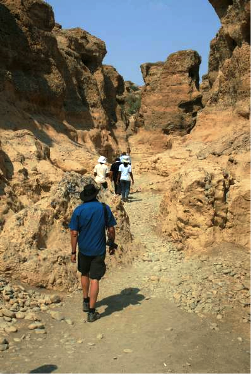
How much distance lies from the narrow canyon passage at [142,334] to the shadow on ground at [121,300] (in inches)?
0.5

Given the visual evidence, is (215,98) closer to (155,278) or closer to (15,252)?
(155,278)

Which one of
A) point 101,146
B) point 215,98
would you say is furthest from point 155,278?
point 101,146

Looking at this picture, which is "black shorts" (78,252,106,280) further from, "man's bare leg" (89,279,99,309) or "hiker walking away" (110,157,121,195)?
"hiker walking away" (110,157,121,195)

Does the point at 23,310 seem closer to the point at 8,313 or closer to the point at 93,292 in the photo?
the point at 8,313

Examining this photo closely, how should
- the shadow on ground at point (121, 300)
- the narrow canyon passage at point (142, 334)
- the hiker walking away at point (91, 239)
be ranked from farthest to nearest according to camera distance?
the shadow on ground at point (121, 300)
the hiker walking away at point (91, 239)
the narrow canyon passage at point (142, 334)

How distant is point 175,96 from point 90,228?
21.7 meters

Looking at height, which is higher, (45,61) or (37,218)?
(45,61)

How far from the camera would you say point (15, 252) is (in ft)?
19.2

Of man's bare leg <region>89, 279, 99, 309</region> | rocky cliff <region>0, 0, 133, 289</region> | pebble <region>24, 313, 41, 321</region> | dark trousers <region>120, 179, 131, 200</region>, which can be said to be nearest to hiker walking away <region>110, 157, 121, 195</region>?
dark trousers <region>120, 179, 131, 200</region>

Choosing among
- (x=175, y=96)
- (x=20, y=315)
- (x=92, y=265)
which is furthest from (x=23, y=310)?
(x=175, y=96)

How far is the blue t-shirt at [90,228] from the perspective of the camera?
503cm

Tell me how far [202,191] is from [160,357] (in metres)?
3.90

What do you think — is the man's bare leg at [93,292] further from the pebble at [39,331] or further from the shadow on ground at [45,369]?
the shadow on ground at [45,369]

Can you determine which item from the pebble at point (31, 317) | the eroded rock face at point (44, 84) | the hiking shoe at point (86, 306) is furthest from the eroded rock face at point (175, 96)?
the pebble at point (31, 317)
